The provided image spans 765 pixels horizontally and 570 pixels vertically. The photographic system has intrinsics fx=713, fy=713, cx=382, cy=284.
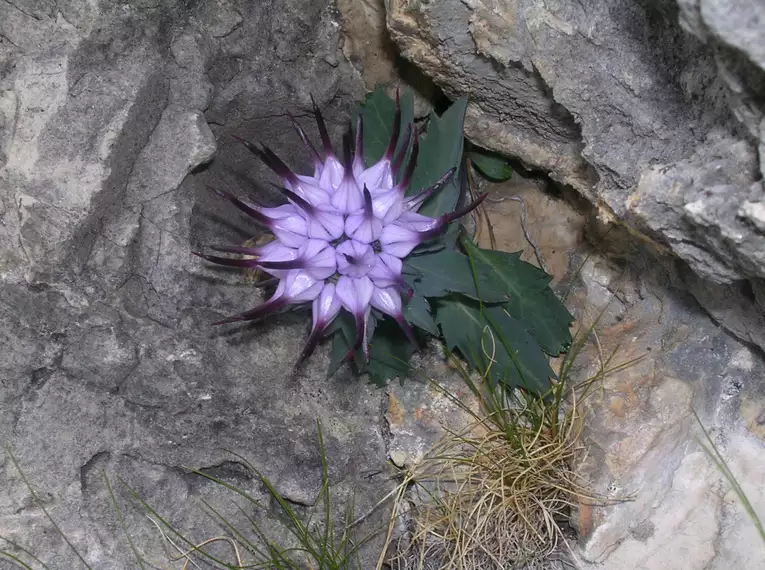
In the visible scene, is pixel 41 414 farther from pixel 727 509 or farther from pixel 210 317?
pixel 727 509

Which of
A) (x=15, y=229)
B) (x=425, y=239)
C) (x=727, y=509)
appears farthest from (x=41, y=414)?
(x=727, y=509)

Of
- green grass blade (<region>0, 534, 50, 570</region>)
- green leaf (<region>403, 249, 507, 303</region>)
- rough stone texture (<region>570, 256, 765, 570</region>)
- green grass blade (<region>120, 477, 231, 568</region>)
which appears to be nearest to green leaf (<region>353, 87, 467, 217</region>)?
green leaf (<region>403, 249, 507, 303</region>)

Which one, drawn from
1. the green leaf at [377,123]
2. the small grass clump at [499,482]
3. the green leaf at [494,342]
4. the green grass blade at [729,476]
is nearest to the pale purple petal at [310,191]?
the green leaf at [377,123]

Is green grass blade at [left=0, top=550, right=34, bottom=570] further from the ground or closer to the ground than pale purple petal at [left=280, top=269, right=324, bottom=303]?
closer to the ground

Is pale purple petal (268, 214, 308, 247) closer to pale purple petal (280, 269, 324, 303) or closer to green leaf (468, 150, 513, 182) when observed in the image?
pale purple petal (280, 269, 324, 303)

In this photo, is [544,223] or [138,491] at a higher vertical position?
[544,223]

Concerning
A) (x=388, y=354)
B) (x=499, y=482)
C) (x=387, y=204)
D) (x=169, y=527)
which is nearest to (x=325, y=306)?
(x=387, y=204)
